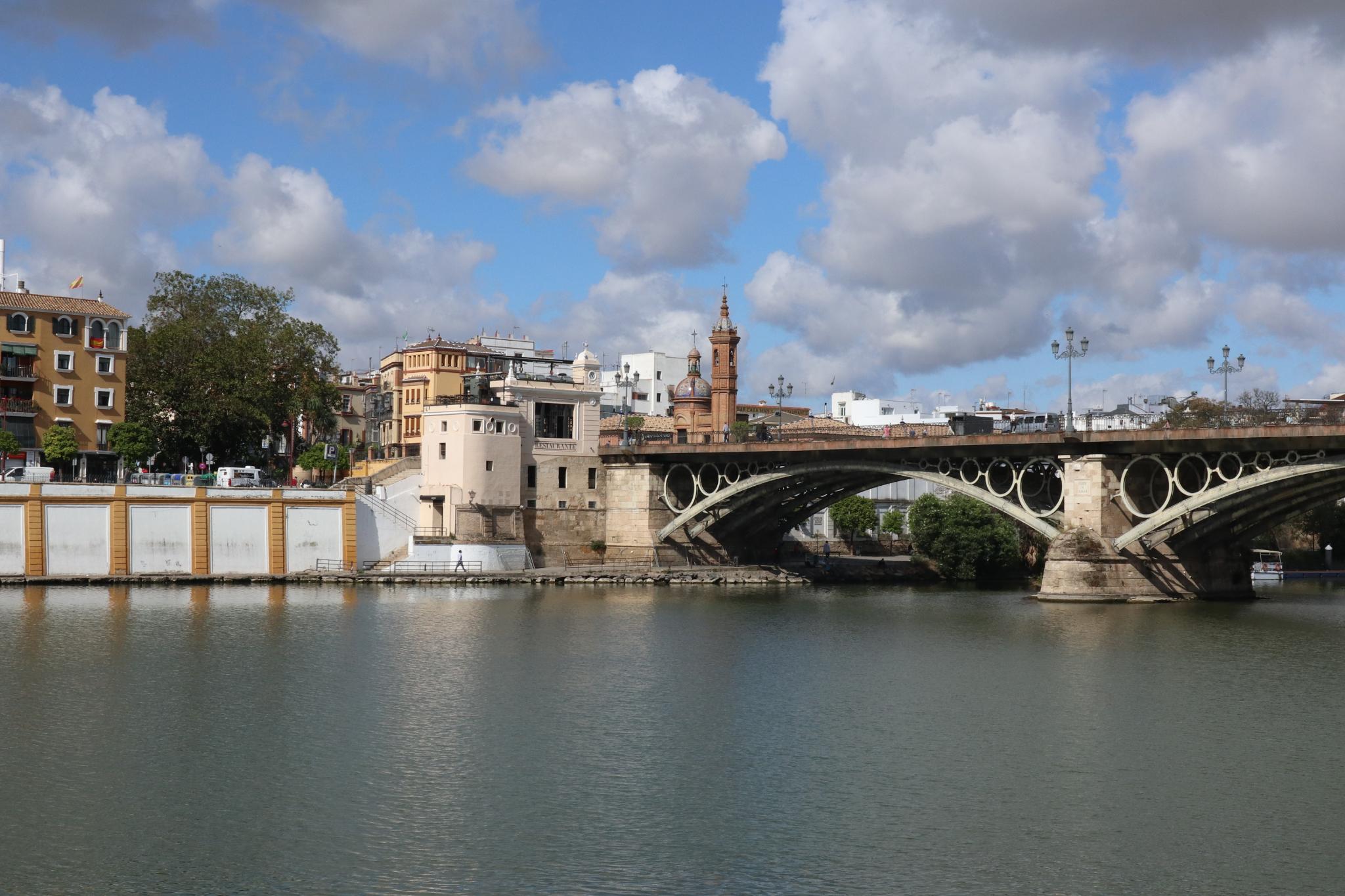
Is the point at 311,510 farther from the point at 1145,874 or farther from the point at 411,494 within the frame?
the point at 1145,874

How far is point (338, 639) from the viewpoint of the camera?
4978 cm

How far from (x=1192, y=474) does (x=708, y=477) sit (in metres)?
28.2

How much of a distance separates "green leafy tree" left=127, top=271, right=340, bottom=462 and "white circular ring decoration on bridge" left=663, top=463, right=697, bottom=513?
2177 cm

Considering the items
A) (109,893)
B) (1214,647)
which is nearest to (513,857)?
(109,893)

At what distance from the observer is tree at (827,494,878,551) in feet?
343

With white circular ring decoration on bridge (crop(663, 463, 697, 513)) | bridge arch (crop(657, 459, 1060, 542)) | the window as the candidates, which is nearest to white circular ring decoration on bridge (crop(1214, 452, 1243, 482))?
bridge arch (crop(657, 459, 1060, 542))

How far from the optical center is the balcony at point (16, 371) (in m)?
77.1

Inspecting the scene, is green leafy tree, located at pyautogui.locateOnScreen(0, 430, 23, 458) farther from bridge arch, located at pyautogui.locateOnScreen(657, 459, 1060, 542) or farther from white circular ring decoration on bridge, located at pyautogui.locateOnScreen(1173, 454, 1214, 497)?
white circular ring decoration on bridge, located at pyautogui.locateOnScreen(1173, 454, 1214, 497)

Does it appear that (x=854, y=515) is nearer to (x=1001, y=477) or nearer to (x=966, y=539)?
(x=966, y=539)

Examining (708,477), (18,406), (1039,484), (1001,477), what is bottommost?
(1039,484)

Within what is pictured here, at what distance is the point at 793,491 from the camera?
3223 inches

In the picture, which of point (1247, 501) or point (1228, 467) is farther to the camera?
point (1247, 501)

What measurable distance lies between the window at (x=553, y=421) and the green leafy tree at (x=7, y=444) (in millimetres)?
26267

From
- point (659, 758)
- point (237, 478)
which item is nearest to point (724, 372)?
point (237, 478)
